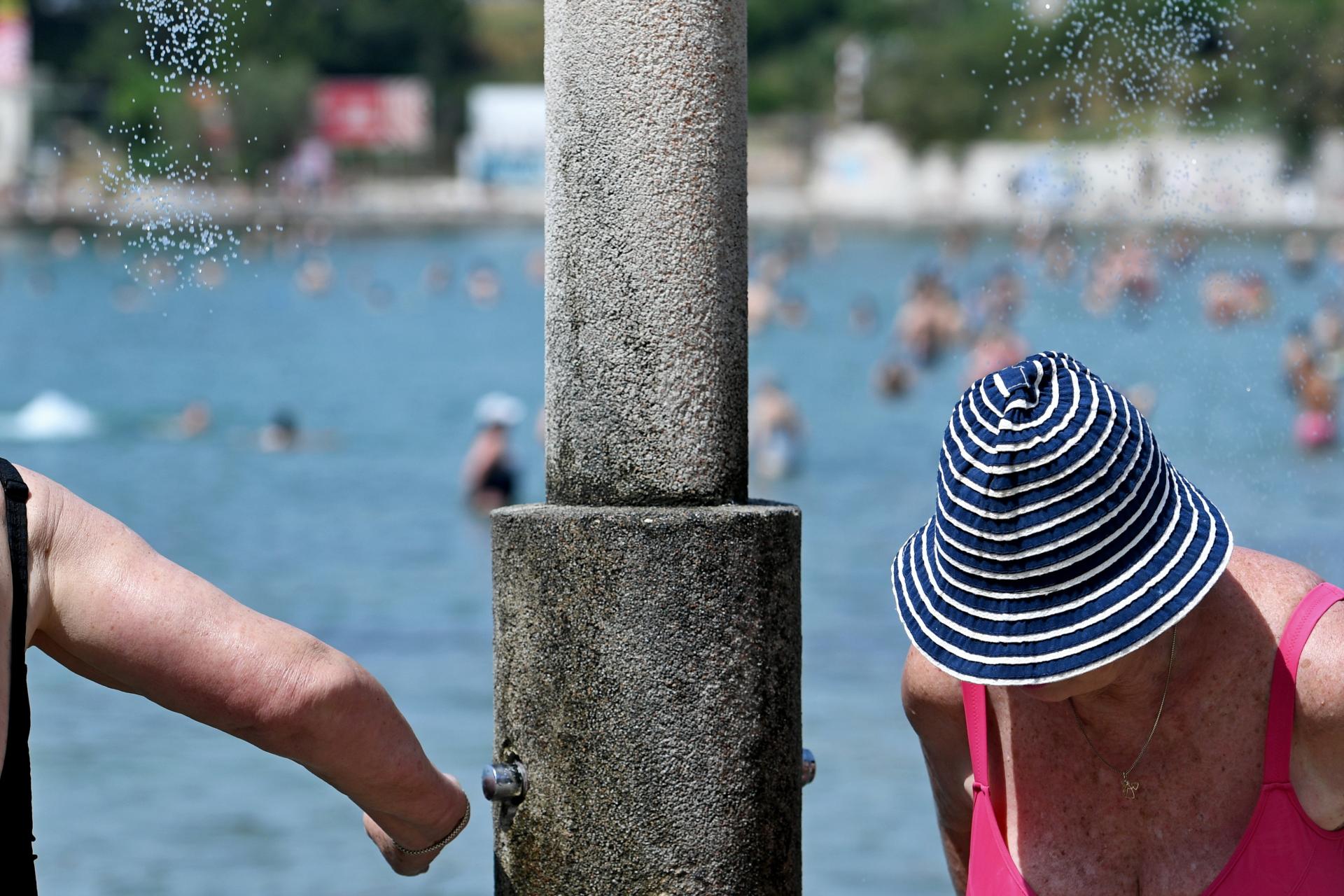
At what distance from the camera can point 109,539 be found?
83.7 inches

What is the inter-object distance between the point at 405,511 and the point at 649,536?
17412 mm

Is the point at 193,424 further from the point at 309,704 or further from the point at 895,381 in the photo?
the point at 309,704

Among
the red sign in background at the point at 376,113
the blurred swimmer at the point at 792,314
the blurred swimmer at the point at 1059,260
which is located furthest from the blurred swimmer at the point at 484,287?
the red sign in background at the point at 376,113

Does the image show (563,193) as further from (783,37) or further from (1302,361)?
(783,37)

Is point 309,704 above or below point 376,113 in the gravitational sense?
below

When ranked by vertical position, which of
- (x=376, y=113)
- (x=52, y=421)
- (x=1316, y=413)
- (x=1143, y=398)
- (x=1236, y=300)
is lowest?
(x=52, y=421)

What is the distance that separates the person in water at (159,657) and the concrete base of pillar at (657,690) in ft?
1.30

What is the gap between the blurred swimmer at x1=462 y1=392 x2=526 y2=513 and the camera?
18.0 metres

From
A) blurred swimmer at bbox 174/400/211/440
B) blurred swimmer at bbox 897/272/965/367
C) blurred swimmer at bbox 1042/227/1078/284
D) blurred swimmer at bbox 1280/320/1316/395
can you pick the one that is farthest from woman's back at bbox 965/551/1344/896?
blurred swimmer at bbox 897/272/965/367

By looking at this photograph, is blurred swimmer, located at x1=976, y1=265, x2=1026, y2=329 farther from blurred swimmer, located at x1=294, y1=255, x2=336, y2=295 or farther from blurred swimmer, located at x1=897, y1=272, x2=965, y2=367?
blurred swimmer, located at x1=294, y1=255, x2=336, y2=295

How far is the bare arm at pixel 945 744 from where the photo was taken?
2436mm

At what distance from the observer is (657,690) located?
8.99 ft

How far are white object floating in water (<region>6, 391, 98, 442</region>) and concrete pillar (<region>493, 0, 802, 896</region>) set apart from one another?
24.7 meters

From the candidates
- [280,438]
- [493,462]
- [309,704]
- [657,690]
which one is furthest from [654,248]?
[280,438]
